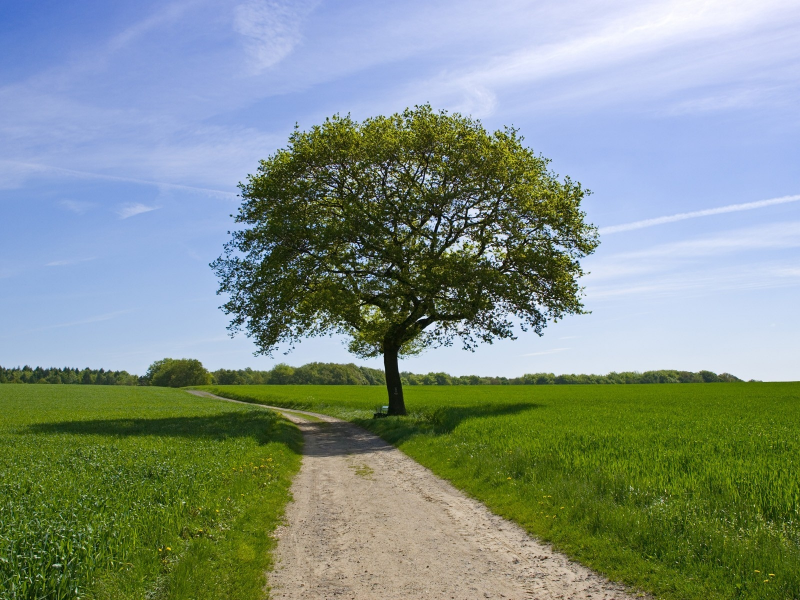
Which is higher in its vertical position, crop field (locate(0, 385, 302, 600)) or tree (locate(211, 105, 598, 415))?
tree (locate(211, 105, 598, 415))

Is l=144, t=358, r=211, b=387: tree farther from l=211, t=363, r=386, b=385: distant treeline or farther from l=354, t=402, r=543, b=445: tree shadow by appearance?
l=354, t=402, r=543, b=445: tree shadow

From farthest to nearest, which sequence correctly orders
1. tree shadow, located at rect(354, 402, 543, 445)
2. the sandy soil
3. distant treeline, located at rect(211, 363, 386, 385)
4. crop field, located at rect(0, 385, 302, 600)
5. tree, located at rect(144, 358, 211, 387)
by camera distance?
distant treeline, located at rect(211, 363, 386, 385)
tree, located at rect(144, 358, 211, 387)
tree shadow, located at rect(354, 402, 543, 445)
the sandy soil
crop field, located at rect(0, 385, 302, 600)

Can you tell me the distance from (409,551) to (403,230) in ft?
81.1

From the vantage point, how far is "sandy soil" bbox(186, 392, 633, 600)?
711 centimetres

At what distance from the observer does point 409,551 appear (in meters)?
8.63

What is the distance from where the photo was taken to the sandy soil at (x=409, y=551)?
7.11 metres

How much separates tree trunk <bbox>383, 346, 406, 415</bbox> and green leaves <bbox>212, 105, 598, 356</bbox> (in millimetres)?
2706

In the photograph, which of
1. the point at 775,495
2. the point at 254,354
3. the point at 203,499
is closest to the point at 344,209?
the point at 254,354

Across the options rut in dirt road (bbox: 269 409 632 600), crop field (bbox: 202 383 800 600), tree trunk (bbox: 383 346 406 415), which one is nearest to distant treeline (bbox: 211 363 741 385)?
tree trunk (bbox: 383 346 406 415)

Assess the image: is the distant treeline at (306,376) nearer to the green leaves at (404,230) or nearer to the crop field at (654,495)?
the green leaves at (404,230)

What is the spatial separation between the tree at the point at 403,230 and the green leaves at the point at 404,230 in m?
0.07

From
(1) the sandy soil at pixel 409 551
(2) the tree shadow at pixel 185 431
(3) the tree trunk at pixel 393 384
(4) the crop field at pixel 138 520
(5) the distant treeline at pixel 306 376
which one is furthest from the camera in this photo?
(5) the distant treeline at pixel 306 376

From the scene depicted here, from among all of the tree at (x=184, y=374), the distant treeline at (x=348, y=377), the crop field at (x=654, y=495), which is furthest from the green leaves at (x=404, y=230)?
the tree at (x=184, y=374)

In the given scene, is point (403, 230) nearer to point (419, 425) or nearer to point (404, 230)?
point (404, 230)
